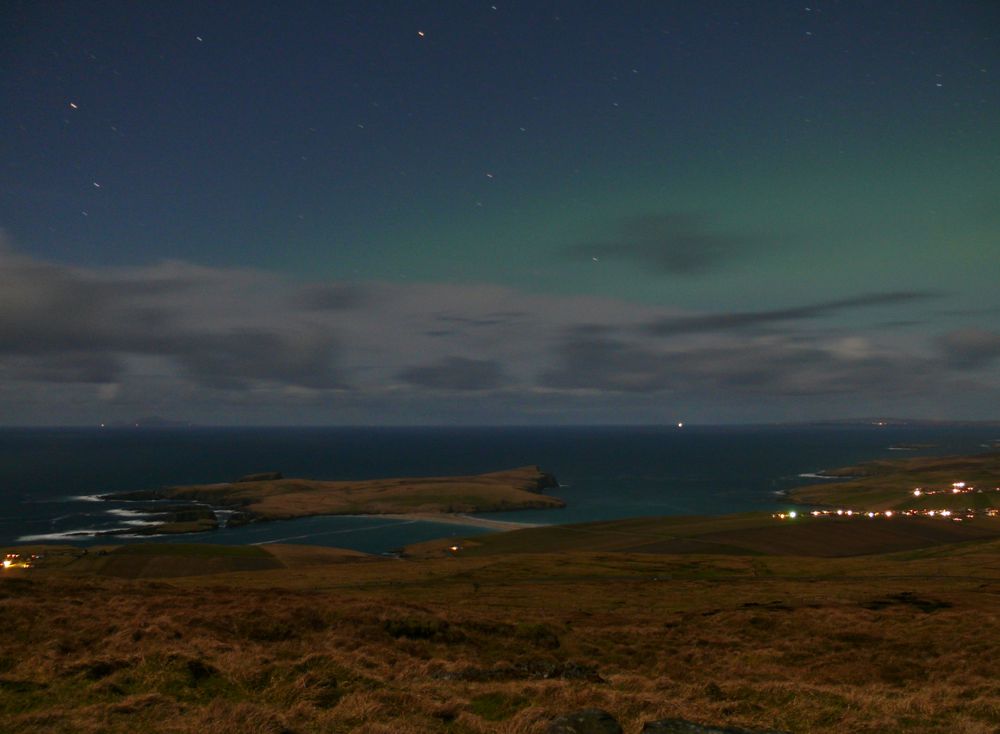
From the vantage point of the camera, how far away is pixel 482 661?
1000 inches

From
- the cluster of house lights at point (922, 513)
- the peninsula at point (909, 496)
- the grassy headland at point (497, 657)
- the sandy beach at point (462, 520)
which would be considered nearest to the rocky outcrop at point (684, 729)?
the grassy headland at point (497, 657)

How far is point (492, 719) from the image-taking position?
1502 centimetres

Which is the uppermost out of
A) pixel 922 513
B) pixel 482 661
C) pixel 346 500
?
pixel 482 661

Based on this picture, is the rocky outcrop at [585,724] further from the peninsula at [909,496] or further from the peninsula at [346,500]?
the peninsula at [909,496]

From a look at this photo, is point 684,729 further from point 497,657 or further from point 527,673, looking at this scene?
point 497,657

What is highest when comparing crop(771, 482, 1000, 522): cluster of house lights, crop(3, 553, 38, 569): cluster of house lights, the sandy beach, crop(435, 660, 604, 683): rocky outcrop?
crop(435, 660, 604, 683): rocky outcrop

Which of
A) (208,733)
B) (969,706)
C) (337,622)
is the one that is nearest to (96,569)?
(337,622)

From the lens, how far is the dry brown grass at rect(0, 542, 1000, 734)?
1470 cm

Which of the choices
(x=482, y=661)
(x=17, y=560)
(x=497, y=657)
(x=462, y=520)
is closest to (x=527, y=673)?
(x=482, y=661)

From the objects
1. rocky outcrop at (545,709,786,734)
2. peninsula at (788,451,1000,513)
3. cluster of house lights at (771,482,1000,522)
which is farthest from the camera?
peninsula at (788,451,1000,513)

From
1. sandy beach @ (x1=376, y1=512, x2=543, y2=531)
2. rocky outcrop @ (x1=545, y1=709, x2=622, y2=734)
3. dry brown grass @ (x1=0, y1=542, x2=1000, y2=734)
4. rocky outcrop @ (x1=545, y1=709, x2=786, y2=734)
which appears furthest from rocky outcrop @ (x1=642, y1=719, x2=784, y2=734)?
sandy beach @ (x1=376, y1=512, x2=543, y2=531)

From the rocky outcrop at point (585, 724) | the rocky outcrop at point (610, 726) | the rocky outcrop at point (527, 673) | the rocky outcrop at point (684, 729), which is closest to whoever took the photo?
the rocky outcrop at point (684, 729)

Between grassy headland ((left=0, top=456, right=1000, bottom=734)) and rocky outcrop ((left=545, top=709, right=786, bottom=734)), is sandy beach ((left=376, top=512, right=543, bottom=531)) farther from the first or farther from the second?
rocky outcrop ((left=545, top=709, right=786, bottom=734))

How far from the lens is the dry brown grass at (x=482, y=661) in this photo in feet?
48.2
